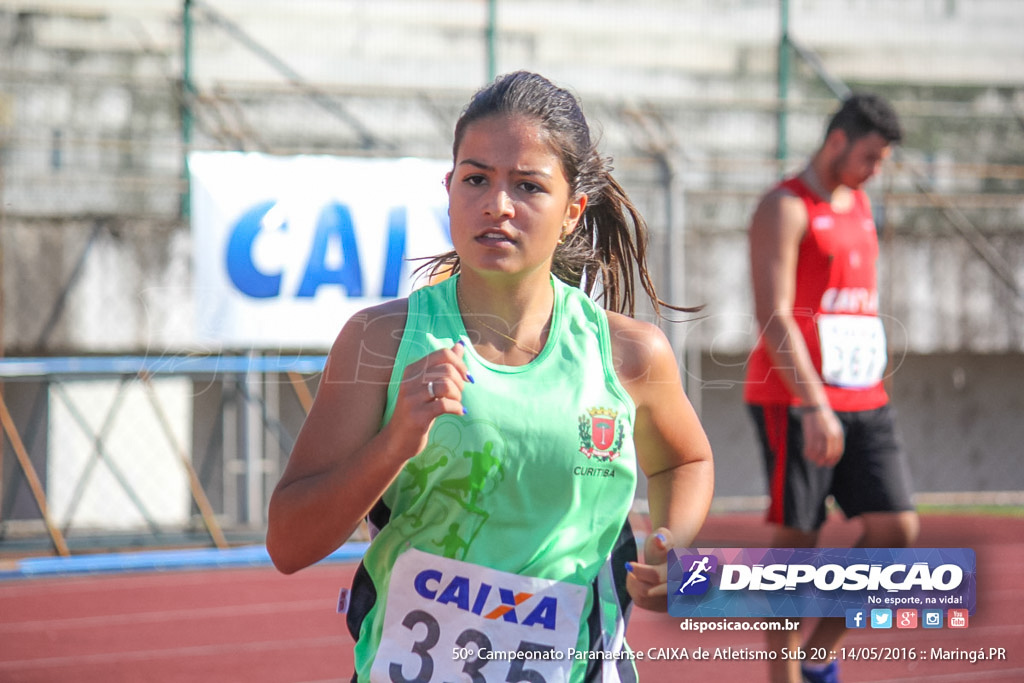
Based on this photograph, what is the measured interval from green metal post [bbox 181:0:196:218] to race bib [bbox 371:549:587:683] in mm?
6740

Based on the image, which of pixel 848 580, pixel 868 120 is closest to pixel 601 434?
pixel 848 580

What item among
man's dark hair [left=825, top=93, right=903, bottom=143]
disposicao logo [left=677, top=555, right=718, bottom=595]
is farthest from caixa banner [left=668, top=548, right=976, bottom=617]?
man's dark hair [left=825, top=93, right=903, bottom=143]

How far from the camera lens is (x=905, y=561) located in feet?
8.87

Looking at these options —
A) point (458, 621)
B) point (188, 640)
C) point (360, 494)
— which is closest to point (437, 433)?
point (360, 494)

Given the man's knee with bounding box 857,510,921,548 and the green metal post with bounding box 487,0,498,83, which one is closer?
the man's knee with bounding box 857,510,921,548

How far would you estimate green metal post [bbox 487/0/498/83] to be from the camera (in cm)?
1033

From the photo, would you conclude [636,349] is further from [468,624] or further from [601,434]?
[468,624]

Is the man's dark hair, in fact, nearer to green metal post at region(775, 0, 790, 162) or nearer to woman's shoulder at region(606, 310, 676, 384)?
woman's shoulder at region(606, 310, 676, 384)

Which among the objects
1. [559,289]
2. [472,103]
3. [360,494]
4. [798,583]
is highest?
[472,103]

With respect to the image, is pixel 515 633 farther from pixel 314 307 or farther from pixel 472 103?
pixel 314 307

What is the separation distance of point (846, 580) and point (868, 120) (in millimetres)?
2022

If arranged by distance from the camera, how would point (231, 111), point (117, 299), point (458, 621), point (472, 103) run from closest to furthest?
1. point (458, 621)
2. point (472, 103)
3. point (117, 299)
4. point (231, 111)

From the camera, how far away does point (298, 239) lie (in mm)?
7855

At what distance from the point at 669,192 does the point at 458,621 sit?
7151 mm
